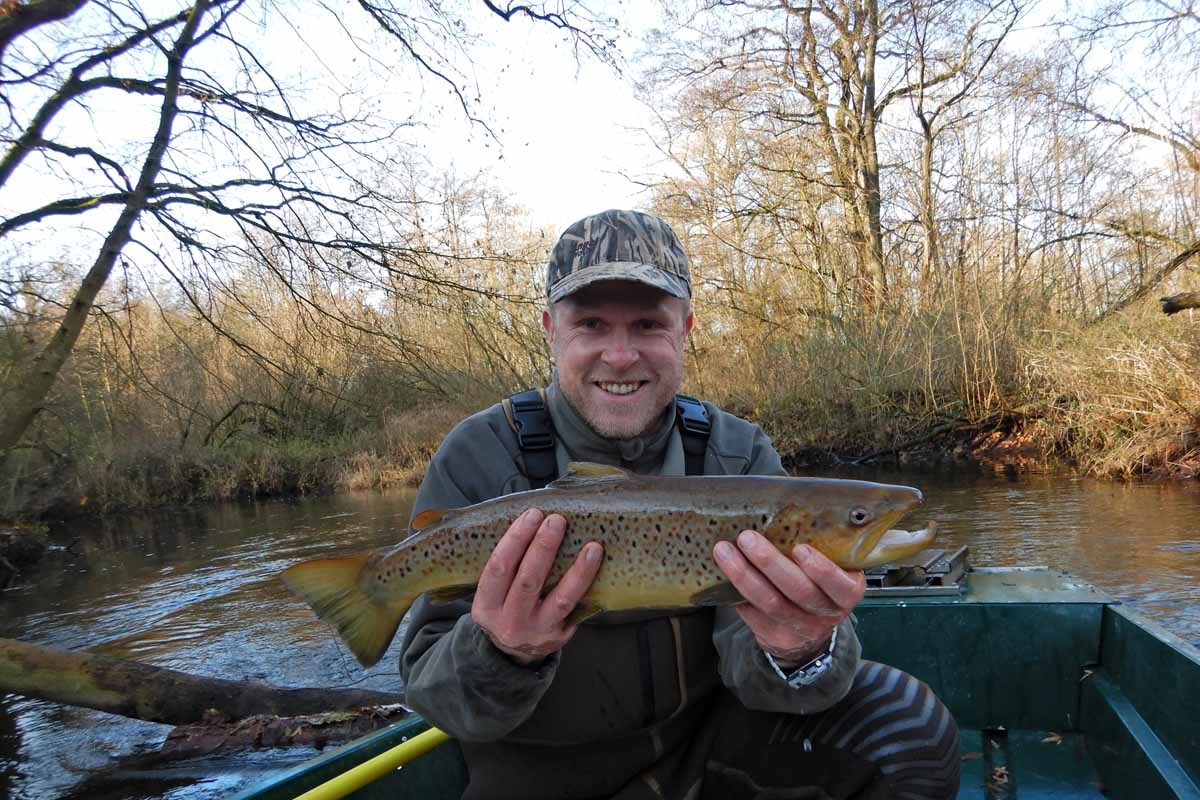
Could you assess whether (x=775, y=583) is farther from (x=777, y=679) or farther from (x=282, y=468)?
(x=282, y=468)

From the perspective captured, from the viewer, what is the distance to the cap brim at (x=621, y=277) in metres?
2.48

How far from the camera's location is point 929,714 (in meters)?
2.27

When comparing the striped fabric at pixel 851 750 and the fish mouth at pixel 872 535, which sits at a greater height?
the fish mouth at pixel 872 535

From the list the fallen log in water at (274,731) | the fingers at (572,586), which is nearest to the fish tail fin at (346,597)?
the fingers at (572,586)

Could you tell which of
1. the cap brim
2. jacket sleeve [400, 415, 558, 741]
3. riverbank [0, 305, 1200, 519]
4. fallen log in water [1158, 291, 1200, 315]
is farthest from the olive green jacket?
fallen log in water [1158, 291, 1200, 315]

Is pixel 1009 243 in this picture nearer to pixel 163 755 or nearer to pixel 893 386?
pixel 893 386

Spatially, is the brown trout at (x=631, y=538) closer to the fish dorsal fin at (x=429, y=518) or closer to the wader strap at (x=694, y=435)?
the fish dorsal fin at (x=429, y=518)

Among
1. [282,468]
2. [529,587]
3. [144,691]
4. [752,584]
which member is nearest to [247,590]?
[144,691]

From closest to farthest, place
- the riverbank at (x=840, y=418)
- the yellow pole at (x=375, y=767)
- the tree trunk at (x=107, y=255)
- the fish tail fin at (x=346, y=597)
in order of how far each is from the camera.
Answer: the fish tail fin at (x=346, y=597)
the yellow pole at (x=375, y=767)
the tree trunk at (x=107, y=255)
the riverbank at (x=840, y=418)

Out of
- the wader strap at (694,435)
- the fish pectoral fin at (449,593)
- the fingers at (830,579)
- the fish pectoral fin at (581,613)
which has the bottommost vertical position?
the fish pectoral fin at (581,613)

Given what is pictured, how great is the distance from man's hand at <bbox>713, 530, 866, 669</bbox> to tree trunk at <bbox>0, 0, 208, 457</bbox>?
7.55m

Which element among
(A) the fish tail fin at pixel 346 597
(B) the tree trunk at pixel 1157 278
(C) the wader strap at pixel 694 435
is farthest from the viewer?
(B) the tree trunk at pixel 1157 278

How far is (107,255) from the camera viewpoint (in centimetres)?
741

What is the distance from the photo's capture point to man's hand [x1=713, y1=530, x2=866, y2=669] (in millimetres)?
1824
